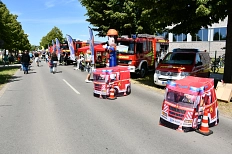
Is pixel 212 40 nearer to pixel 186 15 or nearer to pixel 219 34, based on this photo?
Answer: pixel 219 34

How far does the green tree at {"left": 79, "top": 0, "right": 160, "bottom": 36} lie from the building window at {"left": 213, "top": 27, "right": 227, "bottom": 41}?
16120 millimetres

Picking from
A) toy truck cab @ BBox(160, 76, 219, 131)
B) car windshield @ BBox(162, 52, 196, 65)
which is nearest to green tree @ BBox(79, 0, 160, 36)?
car windshield @ BBox(162, 52, 196, 65)

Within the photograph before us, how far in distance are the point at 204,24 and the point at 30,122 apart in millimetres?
8037

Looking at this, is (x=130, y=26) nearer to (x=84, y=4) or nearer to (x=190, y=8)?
(x=84, y=4)

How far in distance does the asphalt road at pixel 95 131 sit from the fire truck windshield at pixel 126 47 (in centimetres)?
648

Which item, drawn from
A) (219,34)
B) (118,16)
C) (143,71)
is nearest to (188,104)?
(143,71)

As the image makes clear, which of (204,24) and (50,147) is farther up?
(204,24)

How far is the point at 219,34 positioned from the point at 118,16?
765 inches

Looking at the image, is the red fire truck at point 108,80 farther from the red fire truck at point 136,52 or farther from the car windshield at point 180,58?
the red fire truck at point 136,52

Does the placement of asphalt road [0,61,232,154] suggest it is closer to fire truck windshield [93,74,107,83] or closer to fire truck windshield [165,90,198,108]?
fire truck windshield [165,90,198,108]

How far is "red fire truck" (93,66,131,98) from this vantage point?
→ 8.21 meters

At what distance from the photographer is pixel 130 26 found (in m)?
18.5

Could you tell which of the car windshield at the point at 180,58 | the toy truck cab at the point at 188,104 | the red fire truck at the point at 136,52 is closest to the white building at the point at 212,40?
the red fire truck at the point at 136,52

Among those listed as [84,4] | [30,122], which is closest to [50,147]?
[30,122]
